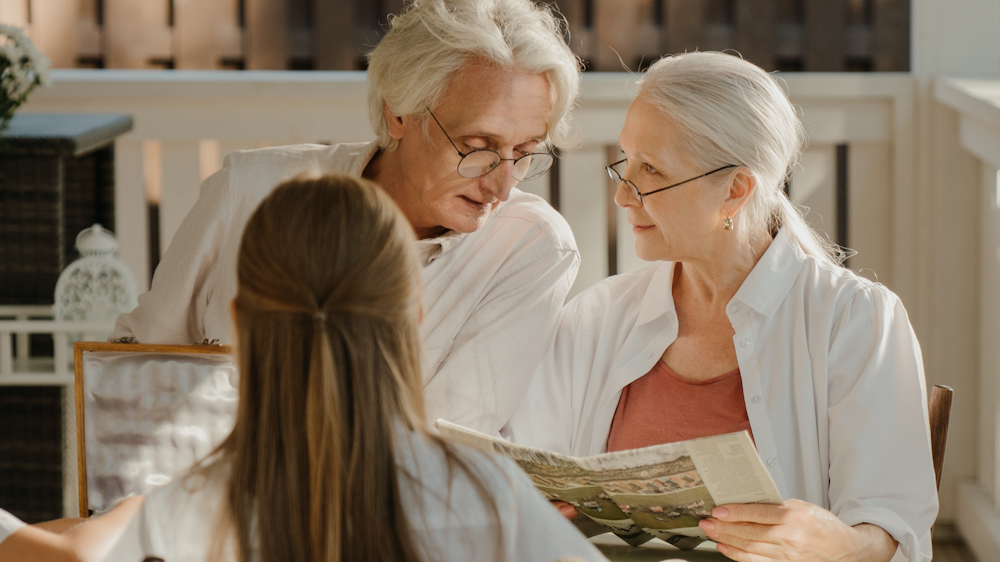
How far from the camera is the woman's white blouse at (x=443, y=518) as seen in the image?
0.97 m

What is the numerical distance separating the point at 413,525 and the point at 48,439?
1834mm

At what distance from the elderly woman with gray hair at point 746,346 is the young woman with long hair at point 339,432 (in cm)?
49

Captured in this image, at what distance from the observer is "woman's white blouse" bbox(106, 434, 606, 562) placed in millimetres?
968

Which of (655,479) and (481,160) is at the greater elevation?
(481,160)

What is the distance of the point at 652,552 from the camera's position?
146cm

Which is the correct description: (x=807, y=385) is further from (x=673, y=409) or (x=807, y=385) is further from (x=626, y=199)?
(x=626, y=199)

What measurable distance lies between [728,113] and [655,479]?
633 millimetres

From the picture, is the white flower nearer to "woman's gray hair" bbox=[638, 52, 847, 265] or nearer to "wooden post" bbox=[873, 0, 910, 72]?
"woman's gray hair" bbox=[638, 52, 847, 265]

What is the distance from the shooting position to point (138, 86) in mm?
2793

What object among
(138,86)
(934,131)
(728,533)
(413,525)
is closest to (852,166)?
(934,131)

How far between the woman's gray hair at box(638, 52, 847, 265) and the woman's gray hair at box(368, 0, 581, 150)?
16cm

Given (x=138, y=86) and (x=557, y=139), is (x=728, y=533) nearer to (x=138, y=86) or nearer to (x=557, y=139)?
(x=557, y=139)

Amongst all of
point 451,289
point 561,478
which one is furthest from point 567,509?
point 451,289

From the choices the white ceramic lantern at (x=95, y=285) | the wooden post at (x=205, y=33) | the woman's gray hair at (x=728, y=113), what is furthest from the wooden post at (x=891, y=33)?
the white ceramic lantern at (x=95, y=285)
